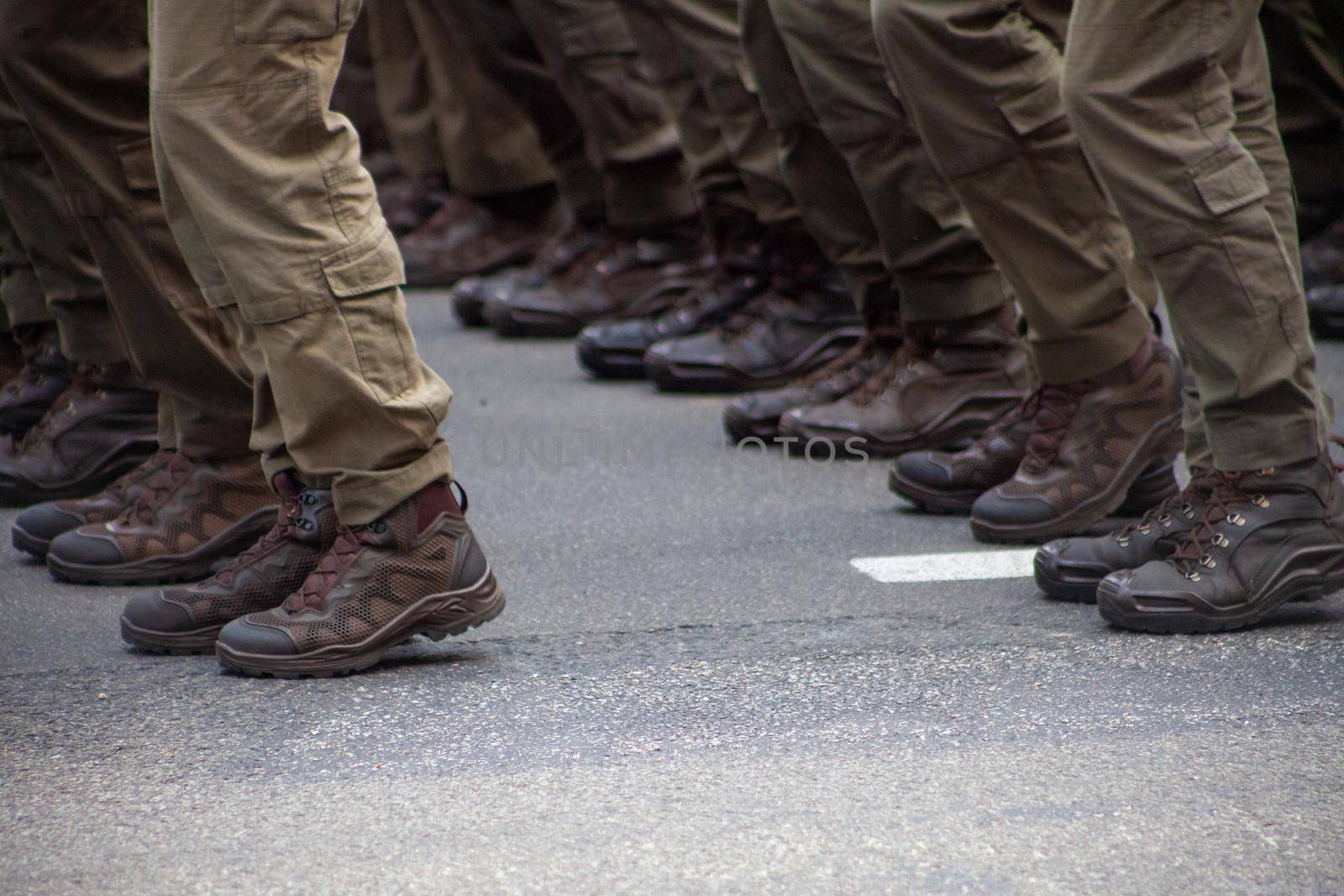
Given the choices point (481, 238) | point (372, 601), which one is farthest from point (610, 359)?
point (372, 601)

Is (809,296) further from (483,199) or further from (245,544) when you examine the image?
(483,199)

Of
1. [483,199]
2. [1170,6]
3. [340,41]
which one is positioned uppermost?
[1170,6]

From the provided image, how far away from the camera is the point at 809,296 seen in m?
4.15

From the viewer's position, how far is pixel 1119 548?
2.40 m

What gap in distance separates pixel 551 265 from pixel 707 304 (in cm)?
107

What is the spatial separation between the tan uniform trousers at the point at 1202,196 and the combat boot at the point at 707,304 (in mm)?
2094

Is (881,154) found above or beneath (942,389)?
above

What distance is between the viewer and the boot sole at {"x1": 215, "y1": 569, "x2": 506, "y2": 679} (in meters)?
2.12

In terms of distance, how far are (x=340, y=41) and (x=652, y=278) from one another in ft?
9.99

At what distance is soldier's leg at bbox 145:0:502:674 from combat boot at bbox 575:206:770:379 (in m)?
2.19

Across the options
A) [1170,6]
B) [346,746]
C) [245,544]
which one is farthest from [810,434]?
[346,746]

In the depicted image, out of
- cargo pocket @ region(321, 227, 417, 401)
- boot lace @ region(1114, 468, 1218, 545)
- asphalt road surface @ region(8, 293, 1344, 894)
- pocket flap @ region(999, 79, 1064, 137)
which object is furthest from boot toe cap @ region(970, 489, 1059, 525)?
cargo pocket @ region(321, 227, 417, 401)

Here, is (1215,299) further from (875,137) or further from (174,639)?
(174,639)

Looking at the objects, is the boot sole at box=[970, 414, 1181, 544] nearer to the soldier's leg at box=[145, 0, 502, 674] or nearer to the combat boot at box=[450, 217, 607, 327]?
the soldier's leg at box=[145, 0, 502, 674]
